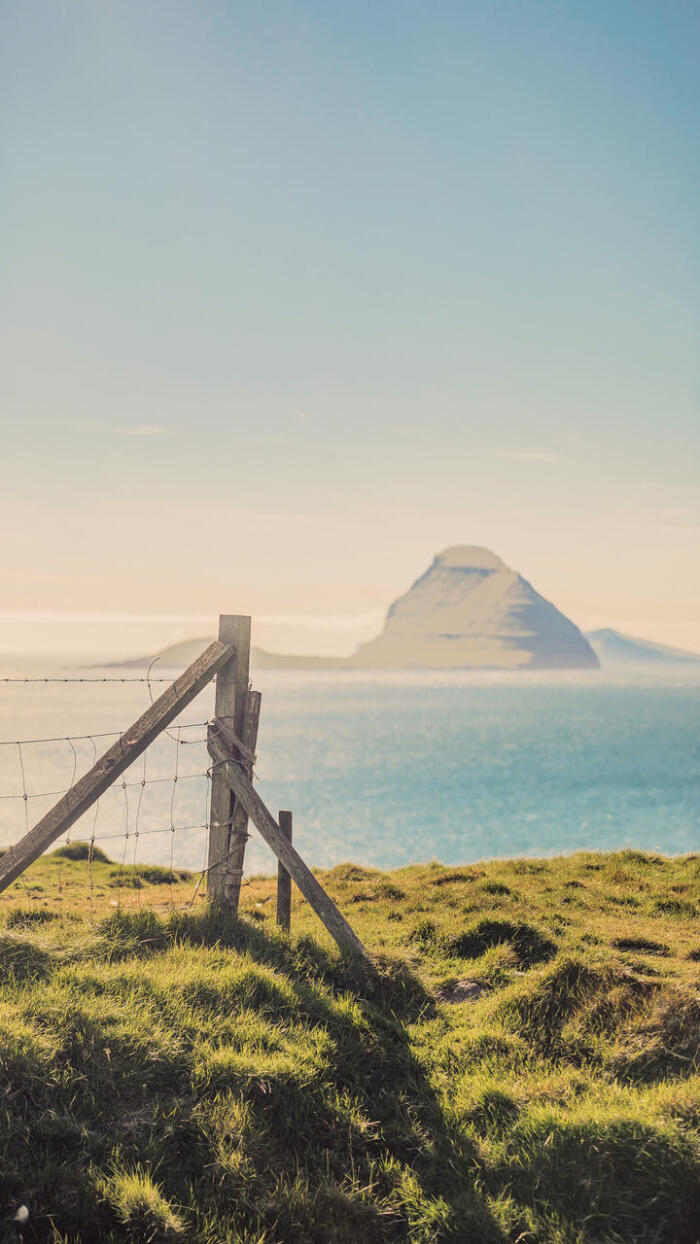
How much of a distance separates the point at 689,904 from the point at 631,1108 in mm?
6912

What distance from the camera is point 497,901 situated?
12570mm

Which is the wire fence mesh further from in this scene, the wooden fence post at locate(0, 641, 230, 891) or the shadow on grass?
the shadow on grass

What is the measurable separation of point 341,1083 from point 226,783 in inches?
167

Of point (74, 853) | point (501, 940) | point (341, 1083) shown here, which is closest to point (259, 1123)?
point (341, 1083)

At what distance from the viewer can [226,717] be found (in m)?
10.6

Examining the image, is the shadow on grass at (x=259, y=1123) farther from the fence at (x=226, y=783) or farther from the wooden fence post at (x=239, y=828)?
the wooden fence post at (x=239, y=828)

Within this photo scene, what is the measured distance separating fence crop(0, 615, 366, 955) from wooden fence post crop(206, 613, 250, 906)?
14mm

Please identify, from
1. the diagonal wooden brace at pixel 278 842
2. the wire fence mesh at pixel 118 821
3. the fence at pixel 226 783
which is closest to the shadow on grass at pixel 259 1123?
the diagonal wooden brace at pixel 278 842

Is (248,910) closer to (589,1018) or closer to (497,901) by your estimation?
(497,901)

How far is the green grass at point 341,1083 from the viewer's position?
5.57m

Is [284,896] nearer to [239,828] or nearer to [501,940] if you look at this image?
[239,828]

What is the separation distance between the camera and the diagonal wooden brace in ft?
31.7

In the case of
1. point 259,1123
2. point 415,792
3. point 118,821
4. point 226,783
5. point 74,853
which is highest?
point 226,783

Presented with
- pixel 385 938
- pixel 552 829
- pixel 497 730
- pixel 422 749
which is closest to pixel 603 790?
pixel 552 829
